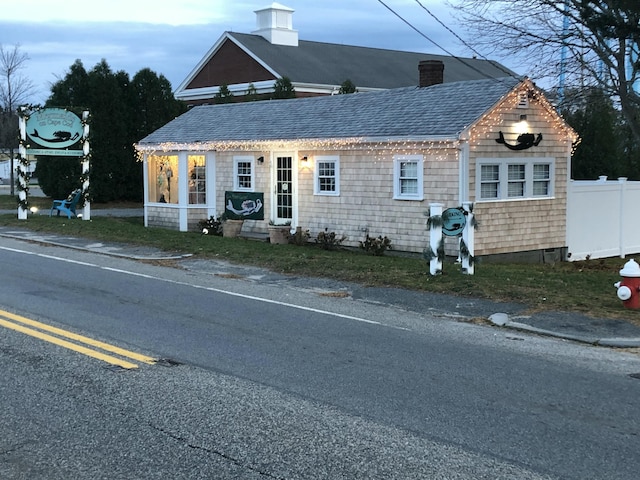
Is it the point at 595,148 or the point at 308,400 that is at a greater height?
the point at 595,148

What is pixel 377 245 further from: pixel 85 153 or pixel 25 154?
pixel 25 154

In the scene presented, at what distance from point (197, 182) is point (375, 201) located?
7219 mm

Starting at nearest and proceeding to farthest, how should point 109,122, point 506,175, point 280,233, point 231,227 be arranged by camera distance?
point 506,175 < point 280,233 < point 231,227 < point 109,122

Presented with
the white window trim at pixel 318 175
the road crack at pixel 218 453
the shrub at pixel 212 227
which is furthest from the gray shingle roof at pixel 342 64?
the road crack at pixel 218 453

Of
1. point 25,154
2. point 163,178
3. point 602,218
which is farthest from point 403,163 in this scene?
point 25,154

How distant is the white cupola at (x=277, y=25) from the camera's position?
4644 cm

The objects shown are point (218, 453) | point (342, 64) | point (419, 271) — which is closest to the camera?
point (218, 453)

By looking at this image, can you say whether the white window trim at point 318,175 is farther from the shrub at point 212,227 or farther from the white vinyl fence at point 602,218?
the white vinyl fence at point 602,218

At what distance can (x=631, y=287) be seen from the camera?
10.2 metres

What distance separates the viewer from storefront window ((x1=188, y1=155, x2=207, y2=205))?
23.2 meters

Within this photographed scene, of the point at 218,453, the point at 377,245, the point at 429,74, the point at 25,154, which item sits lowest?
the point at 218,453

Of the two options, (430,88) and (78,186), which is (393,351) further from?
(78,186)

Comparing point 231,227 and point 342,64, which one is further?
point 342,64

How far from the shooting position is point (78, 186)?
31766 millimetres
